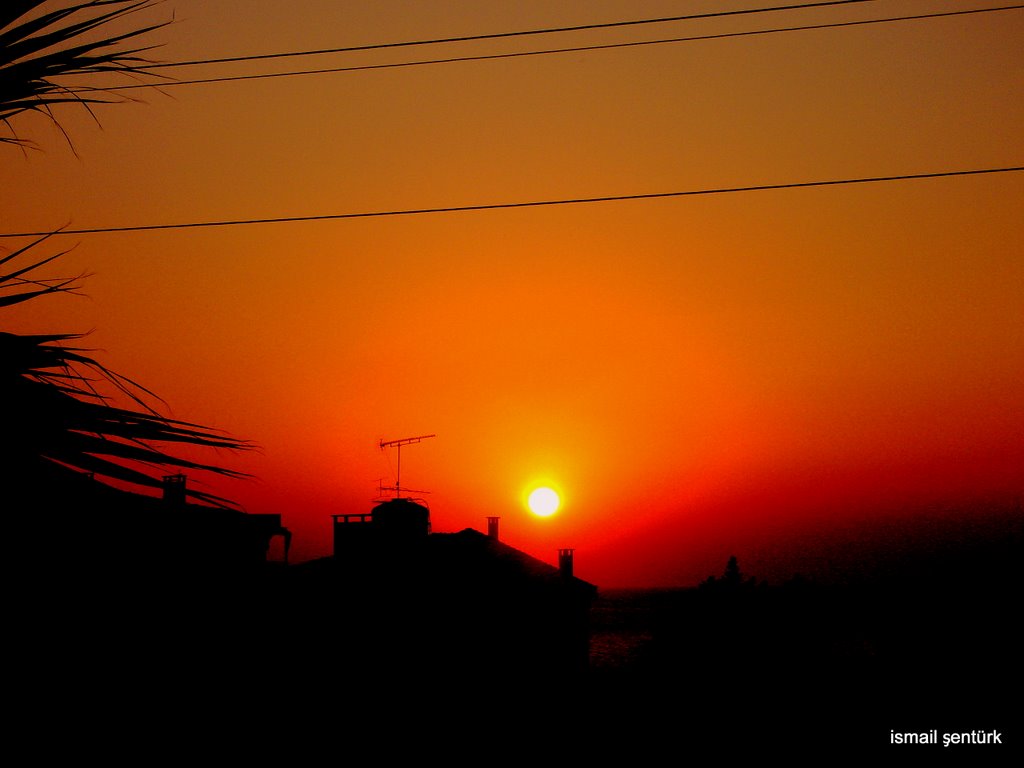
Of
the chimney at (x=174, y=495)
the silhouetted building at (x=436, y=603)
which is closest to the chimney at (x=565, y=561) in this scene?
the silhouetted building at (x=436, y=603)

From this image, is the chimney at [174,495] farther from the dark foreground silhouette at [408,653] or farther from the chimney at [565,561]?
the chimney at [565,561]

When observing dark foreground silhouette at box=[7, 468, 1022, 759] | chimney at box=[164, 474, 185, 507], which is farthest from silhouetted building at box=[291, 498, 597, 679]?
chimney at box=[164, 474, 185, 507]

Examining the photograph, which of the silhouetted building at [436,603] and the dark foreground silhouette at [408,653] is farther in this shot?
the silhouetted building at [436,603]

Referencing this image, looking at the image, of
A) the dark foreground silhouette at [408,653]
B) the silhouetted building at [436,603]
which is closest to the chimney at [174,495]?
the dark foreground silhouette at [408,653]

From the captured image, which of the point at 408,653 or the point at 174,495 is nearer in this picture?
the point at 174,495

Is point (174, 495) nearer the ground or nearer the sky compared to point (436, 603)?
nearer the sky

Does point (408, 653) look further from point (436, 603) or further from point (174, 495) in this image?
point (174, 495)

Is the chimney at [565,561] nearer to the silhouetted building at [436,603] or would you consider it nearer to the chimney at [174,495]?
the silhouetted building at [436,603]

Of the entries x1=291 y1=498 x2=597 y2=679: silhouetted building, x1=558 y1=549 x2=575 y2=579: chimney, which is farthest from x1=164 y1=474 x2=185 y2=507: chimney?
x1=558 y1=549 x2=575 y2=579: chimney

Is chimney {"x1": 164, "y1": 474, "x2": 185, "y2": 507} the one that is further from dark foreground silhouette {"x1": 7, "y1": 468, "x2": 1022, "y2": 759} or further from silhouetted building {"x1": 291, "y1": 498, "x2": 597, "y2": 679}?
silhouetted building {"x1": 291, "y1": 498, "x2": 597, "y2": 679}

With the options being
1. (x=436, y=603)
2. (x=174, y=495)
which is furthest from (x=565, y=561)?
(x=174, y=495)

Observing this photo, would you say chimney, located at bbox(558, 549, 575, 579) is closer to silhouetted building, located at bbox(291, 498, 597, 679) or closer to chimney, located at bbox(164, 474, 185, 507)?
silhouetted building, located at bbox(291, 498, 597, 679)

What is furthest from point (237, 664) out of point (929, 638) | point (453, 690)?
point (929, 638)

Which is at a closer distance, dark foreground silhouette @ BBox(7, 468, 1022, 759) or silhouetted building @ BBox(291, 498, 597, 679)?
dark foreground silhouette @ BBox(7, 468, 1022, 759)
